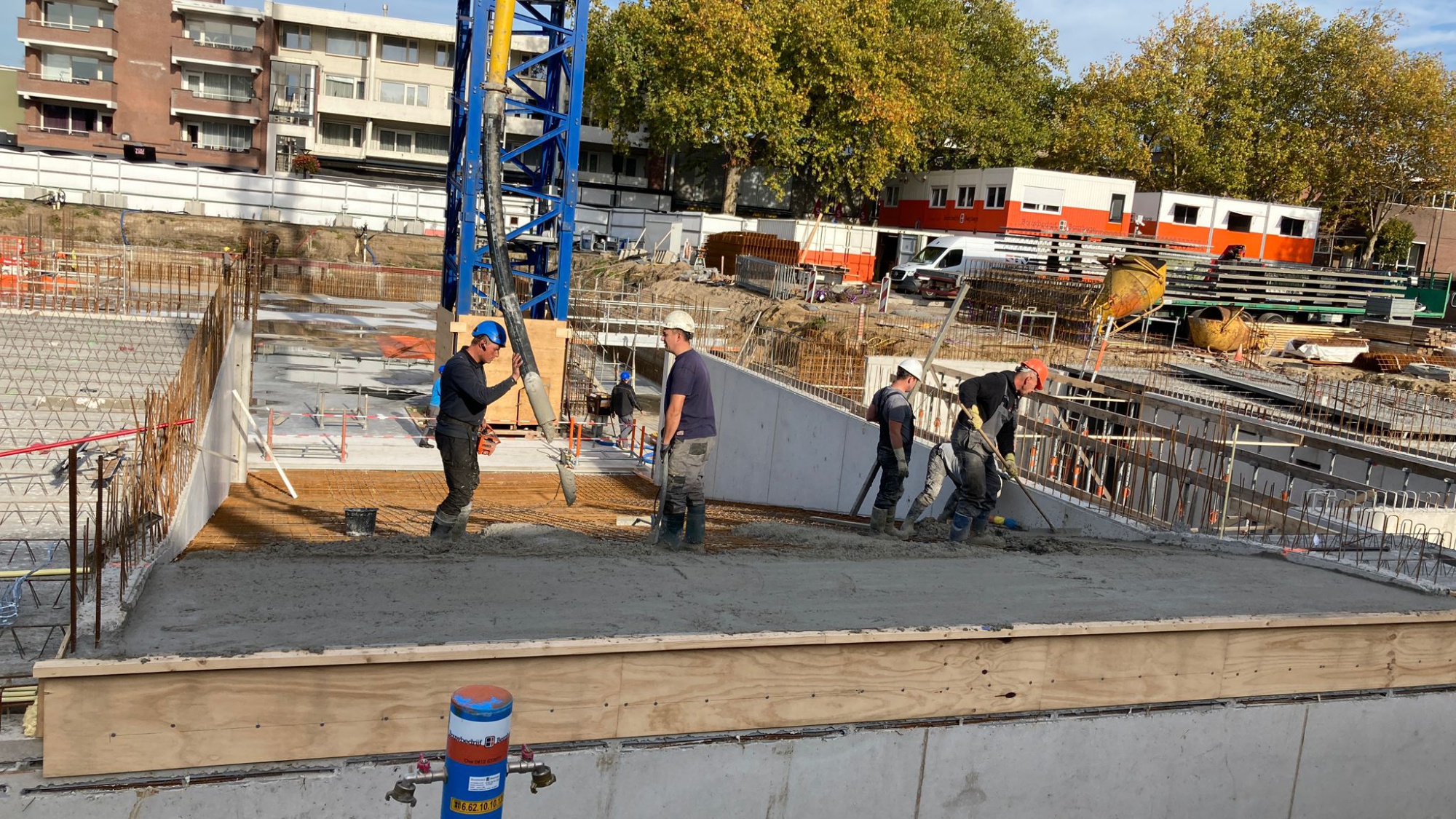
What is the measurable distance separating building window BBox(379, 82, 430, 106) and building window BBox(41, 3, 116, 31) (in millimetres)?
11374

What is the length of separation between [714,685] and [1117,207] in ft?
129

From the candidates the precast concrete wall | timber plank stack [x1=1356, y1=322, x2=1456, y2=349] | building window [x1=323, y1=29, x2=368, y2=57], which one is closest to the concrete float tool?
the precast concrete wall

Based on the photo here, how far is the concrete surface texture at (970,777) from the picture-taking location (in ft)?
14.3

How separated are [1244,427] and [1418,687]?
533cm

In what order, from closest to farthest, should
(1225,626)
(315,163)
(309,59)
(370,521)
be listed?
(1225,626)
(370,521)
(315,163)
(309,59)

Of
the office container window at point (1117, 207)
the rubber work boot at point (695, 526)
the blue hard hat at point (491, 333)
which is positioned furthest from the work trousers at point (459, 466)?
the office container window at point (1117, 207)

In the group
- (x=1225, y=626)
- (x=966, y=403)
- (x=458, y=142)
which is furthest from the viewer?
(x=458, y=142)

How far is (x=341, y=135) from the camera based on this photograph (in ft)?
172

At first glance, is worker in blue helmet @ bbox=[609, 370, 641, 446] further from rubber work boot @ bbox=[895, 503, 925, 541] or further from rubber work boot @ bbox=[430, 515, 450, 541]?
rubber work boot @ bbox=[430, 515, 450, 541]

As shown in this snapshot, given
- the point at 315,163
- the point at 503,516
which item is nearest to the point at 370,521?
the point at 503,516

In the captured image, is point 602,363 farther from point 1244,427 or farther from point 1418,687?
point 1418,687

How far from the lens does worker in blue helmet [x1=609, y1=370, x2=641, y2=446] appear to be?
19.1m

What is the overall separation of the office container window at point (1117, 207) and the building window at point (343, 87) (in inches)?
1322

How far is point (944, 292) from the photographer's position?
32.8 m
